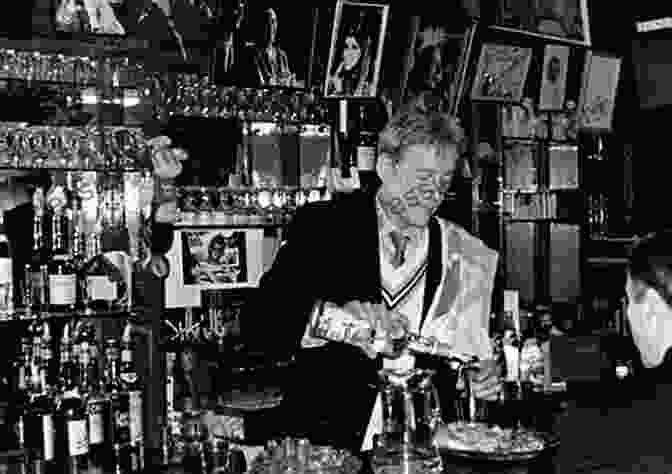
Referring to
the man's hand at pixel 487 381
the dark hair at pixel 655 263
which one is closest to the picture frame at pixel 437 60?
the man's hand at pixel 487 381

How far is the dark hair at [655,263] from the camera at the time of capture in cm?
147

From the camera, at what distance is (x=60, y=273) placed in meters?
3.39

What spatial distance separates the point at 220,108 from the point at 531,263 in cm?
231

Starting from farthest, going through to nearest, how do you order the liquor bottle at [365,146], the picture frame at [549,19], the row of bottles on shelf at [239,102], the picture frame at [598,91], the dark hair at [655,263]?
the picture frame at [598,91] → the picture frame at [549,19] → the liquor bottle at [365,146] → the row of bottles on shelf at [239,102] → the dark hair at [655,263]

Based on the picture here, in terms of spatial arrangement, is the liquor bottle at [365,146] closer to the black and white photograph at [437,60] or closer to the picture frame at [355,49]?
the picture frame at [355,49]

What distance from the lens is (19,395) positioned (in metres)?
3.28

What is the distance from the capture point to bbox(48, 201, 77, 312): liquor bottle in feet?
11.0

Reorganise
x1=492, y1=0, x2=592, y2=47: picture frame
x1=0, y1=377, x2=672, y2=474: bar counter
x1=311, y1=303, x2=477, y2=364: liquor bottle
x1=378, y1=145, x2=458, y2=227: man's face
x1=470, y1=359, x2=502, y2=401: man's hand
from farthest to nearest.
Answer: x1=492, y1=0, x2=592, y2=47: picture frame, x1=378, y1=145, x2=458, y2=227: man's face, x1=470, y1=359, x2=502, y2=401: man's hand, x1=0, y1=377, x2=672, y2=474: bar counter, x1=311, y1=303, x2=477, y2=364: liquor bottle

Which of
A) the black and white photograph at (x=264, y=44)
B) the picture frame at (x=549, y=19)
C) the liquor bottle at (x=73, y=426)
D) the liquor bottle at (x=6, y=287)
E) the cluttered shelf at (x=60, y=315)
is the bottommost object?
the liquor bottle at (x=73, y=426)

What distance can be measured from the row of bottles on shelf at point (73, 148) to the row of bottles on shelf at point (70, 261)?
0.15 meters

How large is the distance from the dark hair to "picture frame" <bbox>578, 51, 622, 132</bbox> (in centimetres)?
395

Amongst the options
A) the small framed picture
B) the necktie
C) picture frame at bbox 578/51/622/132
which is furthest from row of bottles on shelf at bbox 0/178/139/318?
picture frame at bbox 578/51/622/132

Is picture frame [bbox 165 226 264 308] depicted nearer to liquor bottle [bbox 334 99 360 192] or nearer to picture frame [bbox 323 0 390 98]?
A: liquor bottle [bbox 334 99 360 192]

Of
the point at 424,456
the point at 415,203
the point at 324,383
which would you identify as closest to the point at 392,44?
the point at 415,203
